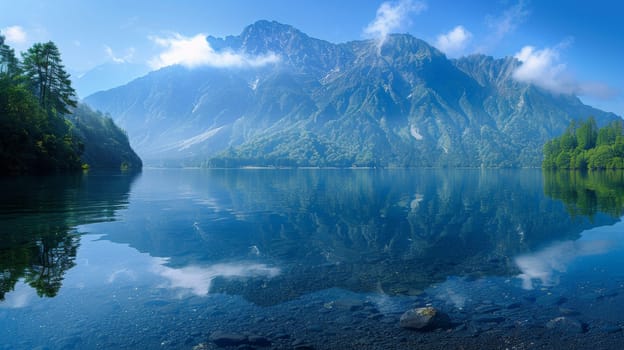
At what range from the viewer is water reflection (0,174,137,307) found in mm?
16656

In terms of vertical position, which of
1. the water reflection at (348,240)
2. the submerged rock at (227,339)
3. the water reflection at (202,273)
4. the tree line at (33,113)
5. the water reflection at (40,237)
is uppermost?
the tree line at (33,113)

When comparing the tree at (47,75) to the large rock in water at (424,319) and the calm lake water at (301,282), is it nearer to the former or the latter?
the calm lake water at (301,282)

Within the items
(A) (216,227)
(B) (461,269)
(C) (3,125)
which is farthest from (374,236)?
(C) (3,125)

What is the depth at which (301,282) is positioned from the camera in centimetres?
1852

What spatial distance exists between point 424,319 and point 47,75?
124 m

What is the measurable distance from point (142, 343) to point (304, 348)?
195 inches

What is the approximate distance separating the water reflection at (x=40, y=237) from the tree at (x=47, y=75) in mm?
69522

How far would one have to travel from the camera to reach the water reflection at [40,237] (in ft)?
54.6

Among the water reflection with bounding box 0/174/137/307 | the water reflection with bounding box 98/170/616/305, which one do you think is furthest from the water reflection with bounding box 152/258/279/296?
the water reflection with bounding box 0/174/137/307

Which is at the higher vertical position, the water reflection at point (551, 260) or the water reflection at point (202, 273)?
the water reflection at point (202, 273)

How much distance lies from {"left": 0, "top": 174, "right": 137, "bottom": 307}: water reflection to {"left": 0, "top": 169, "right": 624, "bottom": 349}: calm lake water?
0.44 feet

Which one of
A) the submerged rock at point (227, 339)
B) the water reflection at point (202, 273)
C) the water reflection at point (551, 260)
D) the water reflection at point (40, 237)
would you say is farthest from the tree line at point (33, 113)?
the water reflection at point (551, 260)

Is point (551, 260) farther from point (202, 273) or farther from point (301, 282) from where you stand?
point (202, 273)

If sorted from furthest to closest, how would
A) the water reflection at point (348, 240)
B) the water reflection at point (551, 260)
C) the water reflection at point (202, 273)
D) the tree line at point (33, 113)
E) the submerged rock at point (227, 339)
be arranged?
the tree line at point (33, 113), the water reflection at point (348, 240), the water reflection at point (551, 260), the water reflection at point (202, 273), the submerged rock at point (227, 339)
